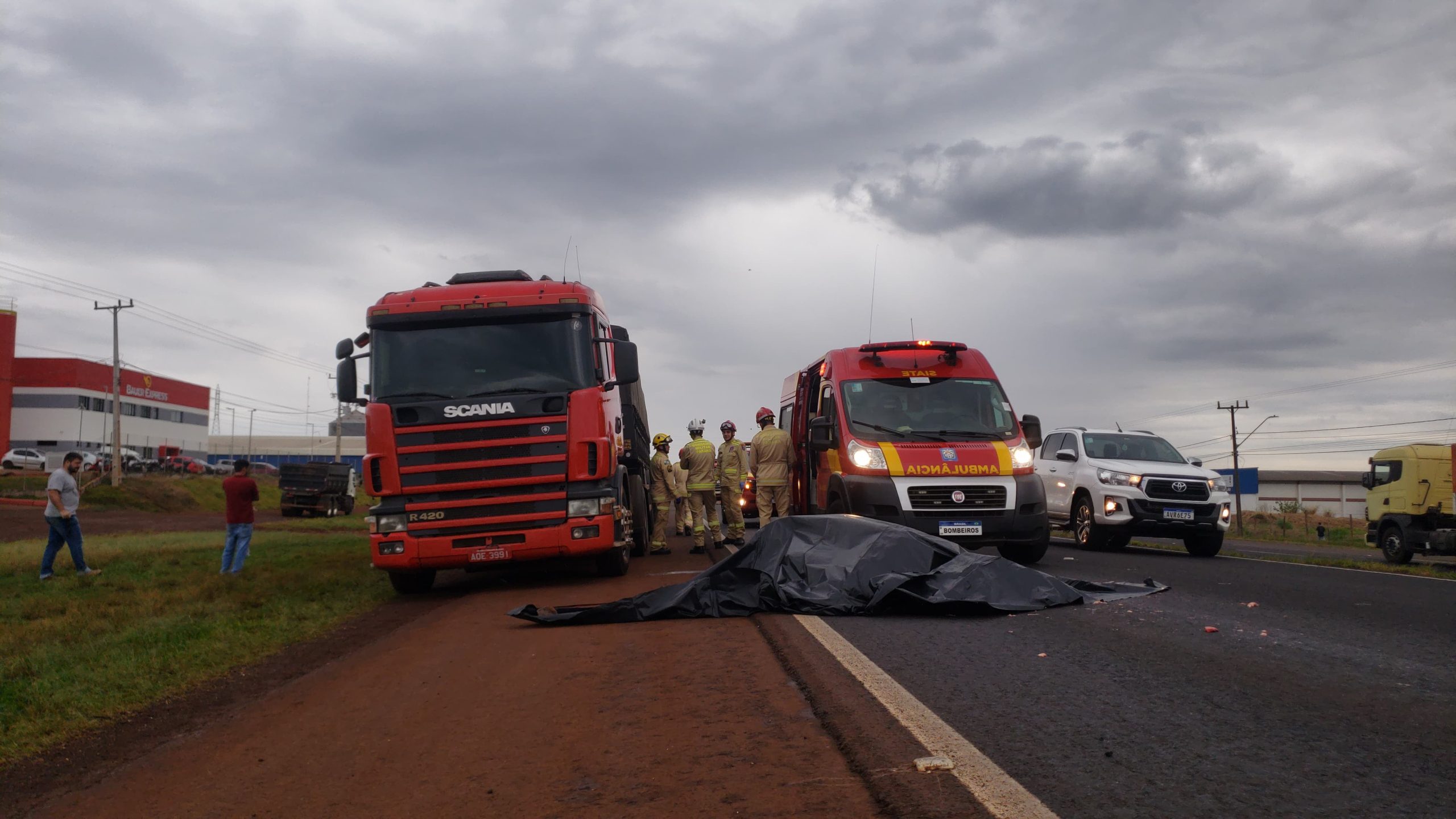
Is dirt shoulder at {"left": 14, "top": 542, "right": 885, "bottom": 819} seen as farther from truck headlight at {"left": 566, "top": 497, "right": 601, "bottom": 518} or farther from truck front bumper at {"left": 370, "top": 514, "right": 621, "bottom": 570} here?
truck headlight at {"left": 566, "top": 497, "right": 601, "bottom": 518}

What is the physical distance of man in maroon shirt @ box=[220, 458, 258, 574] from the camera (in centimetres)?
1459

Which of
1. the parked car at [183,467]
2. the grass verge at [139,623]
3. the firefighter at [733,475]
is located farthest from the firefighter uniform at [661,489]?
the parked car at [183,467]

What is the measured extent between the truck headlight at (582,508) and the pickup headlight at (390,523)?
1704 millimetres

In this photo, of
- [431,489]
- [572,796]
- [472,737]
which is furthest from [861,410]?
[572,796]

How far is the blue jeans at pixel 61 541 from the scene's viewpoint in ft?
47.3

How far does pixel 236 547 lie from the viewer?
14.7 metres

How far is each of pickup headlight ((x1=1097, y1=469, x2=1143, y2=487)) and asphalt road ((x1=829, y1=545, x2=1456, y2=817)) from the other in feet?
22.5

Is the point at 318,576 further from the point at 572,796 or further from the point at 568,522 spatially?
the point at 572,796

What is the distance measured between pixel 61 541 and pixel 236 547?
232cm

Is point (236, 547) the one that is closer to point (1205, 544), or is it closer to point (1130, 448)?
point (1130, 448)

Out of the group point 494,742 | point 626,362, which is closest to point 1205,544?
point 626,362

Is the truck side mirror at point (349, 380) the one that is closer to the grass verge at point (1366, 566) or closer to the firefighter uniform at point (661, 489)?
the firefighter uniform at point (661, 489)

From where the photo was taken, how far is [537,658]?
673 centimetres

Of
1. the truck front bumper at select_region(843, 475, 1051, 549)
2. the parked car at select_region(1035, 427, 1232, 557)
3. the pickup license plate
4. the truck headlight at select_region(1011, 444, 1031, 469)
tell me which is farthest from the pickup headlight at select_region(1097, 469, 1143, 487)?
the pickup license plate
